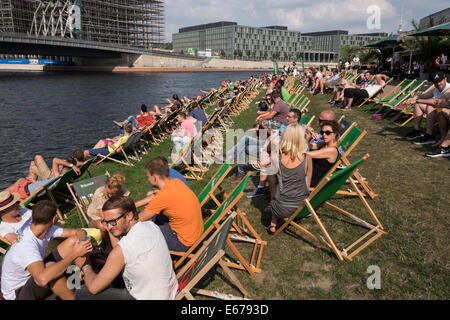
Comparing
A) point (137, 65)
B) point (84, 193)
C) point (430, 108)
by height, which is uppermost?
point (137, 65)

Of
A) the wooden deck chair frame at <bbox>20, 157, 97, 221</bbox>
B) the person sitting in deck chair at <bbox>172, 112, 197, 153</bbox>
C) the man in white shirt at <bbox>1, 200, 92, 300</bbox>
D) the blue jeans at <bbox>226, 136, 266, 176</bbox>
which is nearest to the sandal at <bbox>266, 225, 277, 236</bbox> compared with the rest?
the blue jeans at <bbox>226, 136, 266, 176</bbox>

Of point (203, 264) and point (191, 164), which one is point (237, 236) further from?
point (191, 164)

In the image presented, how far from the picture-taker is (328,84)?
14961 millimetres

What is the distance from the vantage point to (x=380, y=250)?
3176 millimetres

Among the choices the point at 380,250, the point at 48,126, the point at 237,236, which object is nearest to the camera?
the point at 380,250

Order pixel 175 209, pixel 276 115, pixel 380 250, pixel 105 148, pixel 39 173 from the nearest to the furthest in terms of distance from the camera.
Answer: pixel 175 209 → pixel 380 250 → pixel 39 173 → pixel 276 115 → pixel 105 148

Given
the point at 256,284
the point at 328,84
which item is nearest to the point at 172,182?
the point at 256,284

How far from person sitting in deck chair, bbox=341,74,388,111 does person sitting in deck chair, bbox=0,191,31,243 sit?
10.0 m

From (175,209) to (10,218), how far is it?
7.20 feet

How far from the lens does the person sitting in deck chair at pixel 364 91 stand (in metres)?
10.0

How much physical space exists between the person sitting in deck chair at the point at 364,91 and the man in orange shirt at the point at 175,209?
30.0ft

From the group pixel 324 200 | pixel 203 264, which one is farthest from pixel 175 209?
pixel 324 200
